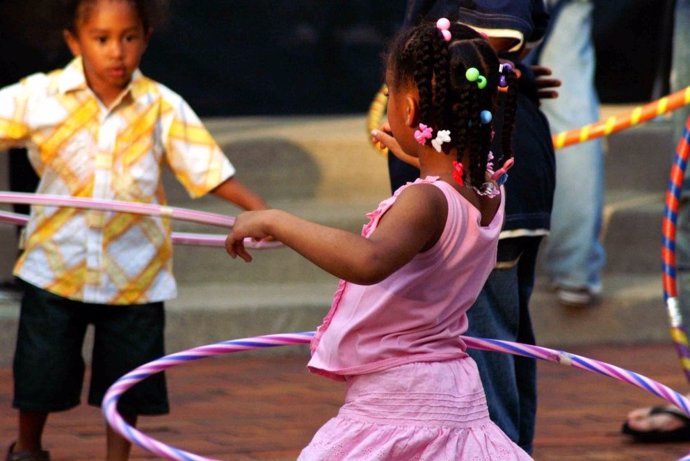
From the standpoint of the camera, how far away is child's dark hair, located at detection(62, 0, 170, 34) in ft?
15.5

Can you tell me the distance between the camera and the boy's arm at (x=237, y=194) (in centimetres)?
476

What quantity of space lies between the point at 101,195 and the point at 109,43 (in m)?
0.49

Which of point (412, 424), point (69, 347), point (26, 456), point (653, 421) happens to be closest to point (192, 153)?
point (69, 347)

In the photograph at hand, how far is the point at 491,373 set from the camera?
415 centimetres

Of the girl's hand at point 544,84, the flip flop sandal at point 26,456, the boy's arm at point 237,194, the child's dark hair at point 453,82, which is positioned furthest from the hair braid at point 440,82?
the flip flop sandal at point 26,456

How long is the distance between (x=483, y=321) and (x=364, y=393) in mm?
819

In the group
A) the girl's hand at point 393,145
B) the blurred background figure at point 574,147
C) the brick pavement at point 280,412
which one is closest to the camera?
the girl's hand at point 393,145

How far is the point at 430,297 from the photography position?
3.32 m

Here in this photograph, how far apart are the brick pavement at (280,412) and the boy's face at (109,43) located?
4.39ft

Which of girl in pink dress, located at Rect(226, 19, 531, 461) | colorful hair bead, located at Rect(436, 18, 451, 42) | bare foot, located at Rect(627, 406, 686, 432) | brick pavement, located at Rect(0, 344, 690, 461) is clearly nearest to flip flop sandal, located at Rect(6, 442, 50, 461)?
brick pavement, located at Rect(0, 344, 690, 461)

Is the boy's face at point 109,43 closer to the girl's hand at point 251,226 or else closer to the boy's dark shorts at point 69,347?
the boy's dark shorts at point 69,347

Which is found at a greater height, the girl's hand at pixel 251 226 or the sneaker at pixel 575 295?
the girl's hand at pixel 251 226

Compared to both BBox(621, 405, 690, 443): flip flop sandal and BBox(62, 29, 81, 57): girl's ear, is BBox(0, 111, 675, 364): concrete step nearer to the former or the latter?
BBox(621, 405, 690, 443): flip flop sandal

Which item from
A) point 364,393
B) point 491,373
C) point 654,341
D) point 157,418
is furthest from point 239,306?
point 364,393
